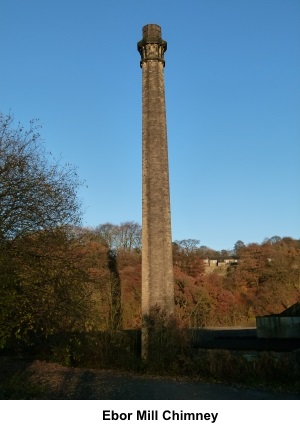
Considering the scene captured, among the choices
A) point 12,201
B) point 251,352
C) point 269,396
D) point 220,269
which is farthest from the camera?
point 220,269

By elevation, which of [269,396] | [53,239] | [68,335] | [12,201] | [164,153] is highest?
[164,153]

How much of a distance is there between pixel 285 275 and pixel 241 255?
7143mm

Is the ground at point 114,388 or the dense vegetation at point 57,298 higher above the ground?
the dense vegetation at point 57,298

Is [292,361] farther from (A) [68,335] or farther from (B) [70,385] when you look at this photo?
(A) [68,335]

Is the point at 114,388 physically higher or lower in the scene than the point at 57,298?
lower

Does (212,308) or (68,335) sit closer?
(68,335)

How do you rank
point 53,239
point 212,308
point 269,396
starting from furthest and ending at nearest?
point 212,308 → point 53,239 → point 269,396

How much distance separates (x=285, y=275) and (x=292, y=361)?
32.7 meters

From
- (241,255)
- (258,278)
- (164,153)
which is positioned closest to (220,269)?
(241,255)

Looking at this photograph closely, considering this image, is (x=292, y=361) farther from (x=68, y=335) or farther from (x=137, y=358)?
(x=68, y=335)

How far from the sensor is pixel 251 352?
1233 cm

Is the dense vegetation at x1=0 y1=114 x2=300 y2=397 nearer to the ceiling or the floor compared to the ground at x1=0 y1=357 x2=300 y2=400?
nearer to the ceiling

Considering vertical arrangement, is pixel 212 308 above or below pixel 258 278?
below

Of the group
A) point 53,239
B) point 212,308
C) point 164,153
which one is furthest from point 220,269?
point 53,239
